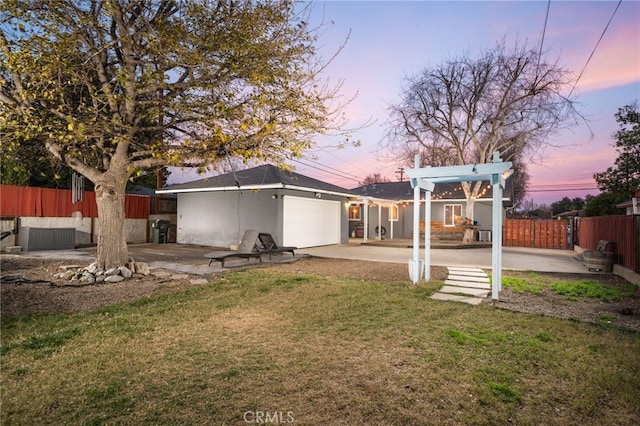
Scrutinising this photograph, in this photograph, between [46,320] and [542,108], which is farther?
[542,108]

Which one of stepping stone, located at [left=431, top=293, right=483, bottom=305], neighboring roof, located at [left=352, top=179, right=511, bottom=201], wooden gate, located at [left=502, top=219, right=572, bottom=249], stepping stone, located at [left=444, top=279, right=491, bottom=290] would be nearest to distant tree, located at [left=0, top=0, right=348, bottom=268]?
stepping stone, located at [left=431, top=293, right=483, bottom=305]

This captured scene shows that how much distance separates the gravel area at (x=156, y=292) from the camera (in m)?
5.23

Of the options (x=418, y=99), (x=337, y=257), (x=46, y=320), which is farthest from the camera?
(x=418, y=99)

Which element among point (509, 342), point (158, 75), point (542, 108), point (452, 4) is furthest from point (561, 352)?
point (542, 108)

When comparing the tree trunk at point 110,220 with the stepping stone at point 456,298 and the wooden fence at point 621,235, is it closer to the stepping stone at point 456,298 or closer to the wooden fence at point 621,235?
the stepping stone at point 456,298

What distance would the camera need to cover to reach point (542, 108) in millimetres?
17031

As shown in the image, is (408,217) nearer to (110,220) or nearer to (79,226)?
(79,226)

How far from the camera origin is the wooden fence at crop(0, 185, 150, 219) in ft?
42.5

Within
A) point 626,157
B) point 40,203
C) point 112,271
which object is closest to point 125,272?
point 112,271

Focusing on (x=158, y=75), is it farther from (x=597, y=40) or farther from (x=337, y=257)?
(x=597, y=40)

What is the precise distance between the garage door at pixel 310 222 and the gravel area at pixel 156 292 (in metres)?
5.09

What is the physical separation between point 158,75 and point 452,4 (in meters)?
7.36

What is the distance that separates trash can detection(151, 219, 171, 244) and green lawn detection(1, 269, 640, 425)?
12923mm

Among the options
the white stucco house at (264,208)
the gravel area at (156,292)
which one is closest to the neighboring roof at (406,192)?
the white stucco house at (264,208)
